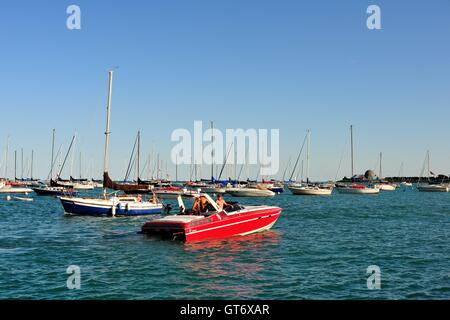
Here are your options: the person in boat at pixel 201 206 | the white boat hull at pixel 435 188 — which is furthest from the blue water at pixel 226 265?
the white boat hull at pixel 435 188

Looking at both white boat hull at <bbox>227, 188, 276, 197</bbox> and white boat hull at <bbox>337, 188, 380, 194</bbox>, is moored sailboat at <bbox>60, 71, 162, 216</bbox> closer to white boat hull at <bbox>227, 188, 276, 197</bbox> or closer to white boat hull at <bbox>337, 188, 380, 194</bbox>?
white boat hull at <bbox>227, 188, 276, 197</bbox>

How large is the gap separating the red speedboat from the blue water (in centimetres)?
58

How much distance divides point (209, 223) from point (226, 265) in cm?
572

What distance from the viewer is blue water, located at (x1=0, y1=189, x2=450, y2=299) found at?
1358 centimetres

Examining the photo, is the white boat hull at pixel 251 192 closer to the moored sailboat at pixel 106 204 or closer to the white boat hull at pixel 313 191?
the white boat hull at pixel 313 191

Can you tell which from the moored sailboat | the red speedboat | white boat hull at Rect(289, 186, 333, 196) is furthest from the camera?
white boat hull at Rect(289, 186, 333, 196)

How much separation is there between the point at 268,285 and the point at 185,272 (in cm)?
334

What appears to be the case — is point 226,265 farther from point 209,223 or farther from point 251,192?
point 251,192

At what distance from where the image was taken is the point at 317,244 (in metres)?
24.0

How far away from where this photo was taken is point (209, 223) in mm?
23000

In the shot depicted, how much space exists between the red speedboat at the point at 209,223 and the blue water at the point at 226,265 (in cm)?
58

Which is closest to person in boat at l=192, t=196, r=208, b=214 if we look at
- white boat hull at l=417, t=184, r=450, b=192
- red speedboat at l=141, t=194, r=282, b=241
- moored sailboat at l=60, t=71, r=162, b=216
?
red speedboat at l=141, t=194, r=282, b=241
